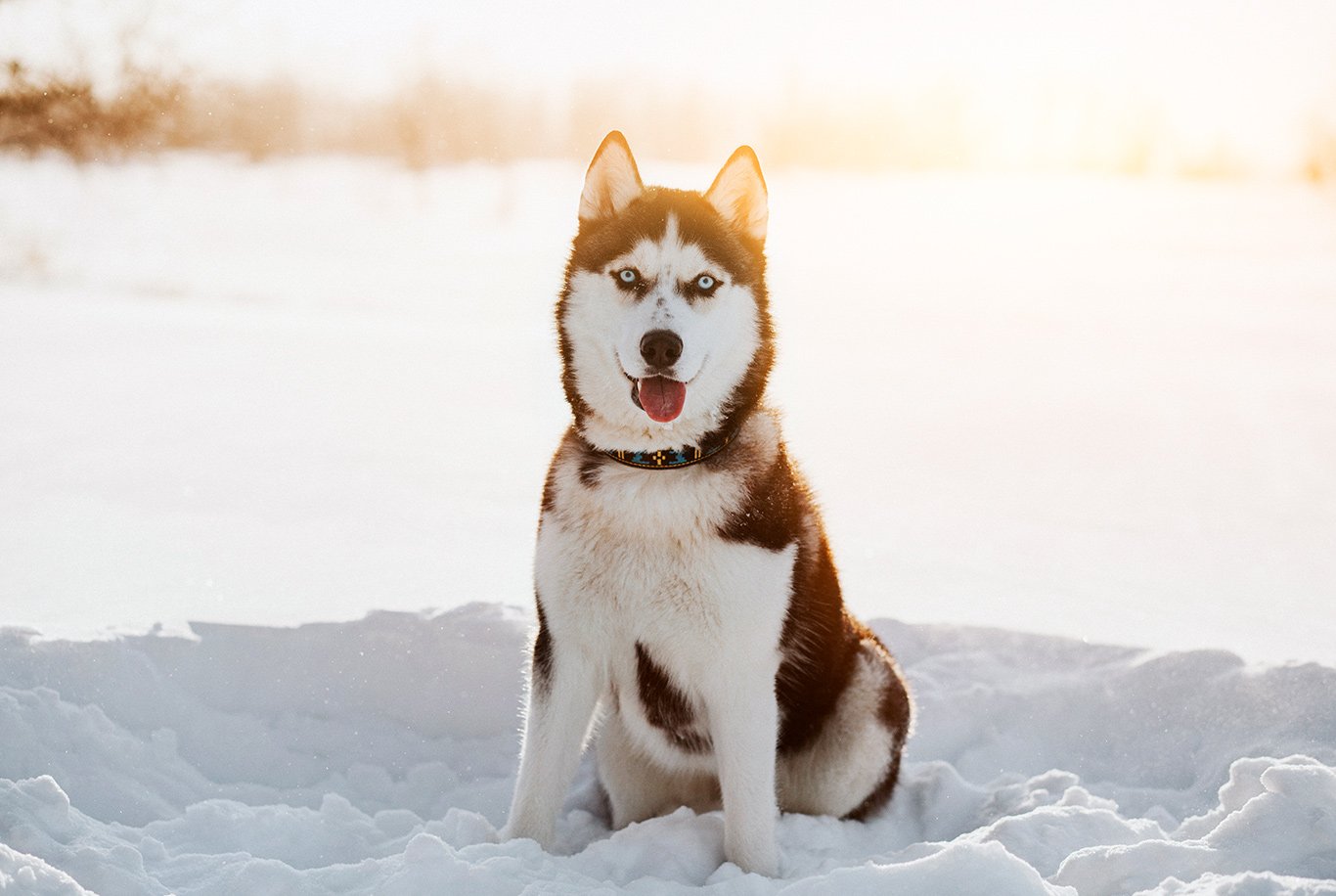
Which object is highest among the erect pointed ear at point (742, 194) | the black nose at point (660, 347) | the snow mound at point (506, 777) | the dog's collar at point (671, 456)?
the erect pointed ear at point (742, 194)

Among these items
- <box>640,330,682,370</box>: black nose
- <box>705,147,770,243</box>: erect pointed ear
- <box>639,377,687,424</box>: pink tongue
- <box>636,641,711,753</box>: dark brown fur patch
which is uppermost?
<box>705,147,770,243</box>: erect pointed ear

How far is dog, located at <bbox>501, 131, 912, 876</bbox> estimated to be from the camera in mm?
3256

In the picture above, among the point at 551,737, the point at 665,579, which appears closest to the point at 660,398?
the point at 665,579

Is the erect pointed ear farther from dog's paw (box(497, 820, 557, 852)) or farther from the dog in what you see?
dog's paw (box(497, 820, 557, 852))

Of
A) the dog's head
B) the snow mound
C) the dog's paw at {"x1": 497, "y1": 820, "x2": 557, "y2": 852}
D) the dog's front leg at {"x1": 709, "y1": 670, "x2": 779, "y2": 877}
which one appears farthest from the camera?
the dog's paw at {"x1": 497, "y1": 820, "x2": 557, "y2": 852}

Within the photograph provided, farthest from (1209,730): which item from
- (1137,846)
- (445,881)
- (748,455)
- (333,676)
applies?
(333,676)

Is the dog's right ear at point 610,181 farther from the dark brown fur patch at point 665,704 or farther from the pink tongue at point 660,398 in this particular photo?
the dark brown fur patch at point 665,704

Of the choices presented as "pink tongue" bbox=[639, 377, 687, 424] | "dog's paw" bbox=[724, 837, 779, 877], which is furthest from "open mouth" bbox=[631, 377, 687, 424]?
"dog's paw" bbox=[724, 837, 779, 877]

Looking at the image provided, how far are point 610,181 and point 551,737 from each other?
5.68 ft

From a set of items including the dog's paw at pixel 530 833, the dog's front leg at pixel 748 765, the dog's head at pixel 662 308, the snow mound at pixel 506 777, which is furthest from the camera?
the dog's paw at pixel 530 833

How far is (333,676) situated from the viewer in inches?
196

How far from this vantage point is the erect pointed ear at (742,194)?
3516mm

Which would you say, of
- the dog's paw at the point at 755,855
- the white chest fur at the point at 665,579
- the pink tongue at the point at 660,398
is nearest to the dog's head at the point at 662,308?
the pink tongue at the point at 660,398

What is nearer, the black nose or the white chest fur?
the black nose
